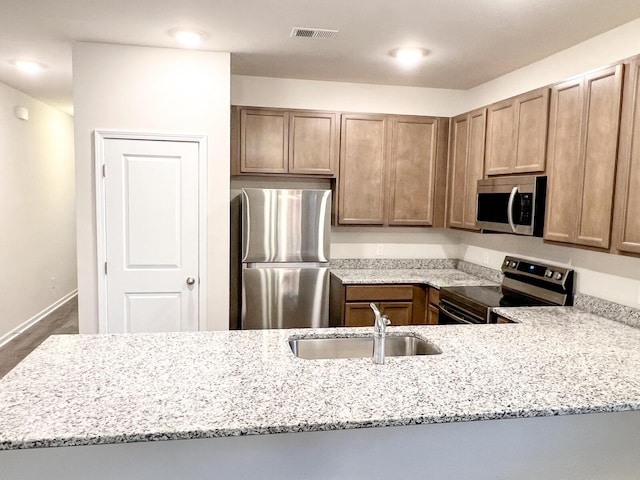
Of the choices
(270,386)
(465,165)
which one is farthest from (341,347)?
(465,165)

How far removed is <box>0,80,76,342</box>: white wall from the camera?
4762 millimetres

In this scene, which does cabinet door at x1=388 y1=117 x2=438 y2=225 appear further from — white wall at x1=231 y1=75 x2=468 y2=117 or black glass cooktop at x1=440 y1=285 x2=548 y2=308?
black glass cooktop at x1=440 y1=285 x2=548 y2=308

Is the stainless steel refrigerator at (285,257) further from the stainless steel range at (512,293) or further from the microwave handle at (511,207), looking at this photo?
the microwave handle at (511,207)

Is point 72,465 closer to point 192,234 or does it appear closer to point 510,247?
point 192,234

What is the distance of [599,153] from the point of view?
254 cm

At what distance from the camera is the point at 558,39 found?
3043 mm

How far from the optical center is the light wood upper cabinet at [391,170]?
418 cm

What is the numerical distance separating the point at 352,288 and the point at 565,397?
7.96ft

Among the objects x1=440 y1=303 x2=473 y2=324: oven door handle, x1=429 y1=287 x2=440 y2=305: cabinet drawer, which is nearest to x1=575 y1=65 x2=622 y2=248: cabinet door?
x1=440 y1=303 x2=473 y2=324: oven door handle

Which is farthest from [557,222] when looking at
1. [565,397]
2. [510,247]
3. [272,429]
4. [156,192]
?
[156,192]

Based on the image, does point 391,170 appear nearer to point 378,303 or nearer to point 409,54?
point 409,54

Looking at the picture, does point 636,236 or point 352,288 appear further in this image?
point 352,288

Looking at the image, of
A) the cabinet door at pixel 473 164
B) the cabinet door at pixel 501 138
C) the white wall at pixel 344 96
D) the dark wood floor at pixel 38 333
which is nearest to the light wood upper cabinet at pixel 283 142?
the white wall at pixel 344 96

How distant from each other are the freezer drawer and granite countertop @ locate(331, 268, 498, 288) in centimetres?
24
